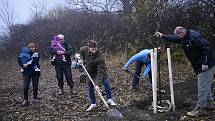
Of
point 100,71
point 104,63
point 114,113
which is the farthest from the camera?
point 104,63

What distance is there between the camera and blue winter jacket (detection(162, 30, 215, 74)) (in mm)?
6527

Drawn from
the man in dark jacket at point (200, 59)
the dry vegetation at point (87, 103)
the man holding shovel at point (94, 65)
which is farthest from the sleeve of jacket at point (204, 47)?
the man holding shovel at point (94, 65)

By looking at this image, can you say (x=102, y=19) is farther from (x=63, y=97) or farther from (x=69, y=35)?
(x=63, y=97)

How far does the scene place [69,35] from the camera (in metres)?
23.5

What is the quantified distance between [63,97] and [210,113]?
167 inches

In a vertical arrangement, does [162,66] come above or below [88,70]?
below

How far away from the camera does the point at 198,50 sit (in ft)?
21.9

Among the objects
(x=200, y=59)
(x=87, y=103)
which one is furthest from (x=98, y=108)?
(x=200, y=59)

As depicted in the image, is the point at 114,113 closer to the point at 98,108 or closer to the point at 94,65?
the point at 98,108

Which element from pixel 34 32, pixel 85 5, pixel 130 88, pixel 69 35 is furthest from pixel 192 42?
pixel 34 32

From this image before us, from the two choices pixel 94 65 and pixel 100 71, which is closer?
pixel 100 71

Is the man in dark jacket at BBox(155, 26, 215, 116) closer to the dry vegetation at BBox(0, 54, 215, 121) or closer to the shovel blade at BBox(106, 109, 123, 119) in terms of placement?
the dry vegetation at BBox(0, 54, 215, 121)

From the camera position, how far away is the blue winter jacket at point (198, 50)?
653cm

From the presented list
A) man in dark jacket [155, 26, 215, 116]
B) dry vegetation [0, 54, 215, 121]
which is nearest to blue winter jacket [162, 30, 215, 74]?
man in dark jacket [155, 26, 215, 116]
